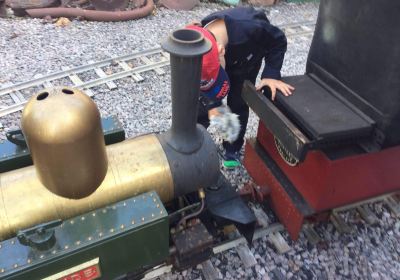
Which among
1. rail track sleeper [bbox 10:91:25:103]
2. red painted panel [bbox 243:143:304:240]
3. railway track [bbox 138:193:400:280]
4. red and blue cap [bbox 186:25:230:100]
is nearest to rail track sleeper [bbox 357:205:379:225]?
railway track [bbox 138:193:400:280]

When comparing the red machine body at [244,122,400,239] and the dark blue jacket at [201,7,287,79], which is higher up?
the dark blue jacket at [201,7,287,79]

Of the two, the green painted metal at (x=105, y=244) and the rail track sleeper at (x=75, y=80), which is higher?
the green painted metal at (x=105, y=244)

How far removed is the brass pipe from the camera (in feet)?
6.23

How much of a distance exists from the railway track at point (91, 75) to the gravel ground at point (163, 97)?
113 mm

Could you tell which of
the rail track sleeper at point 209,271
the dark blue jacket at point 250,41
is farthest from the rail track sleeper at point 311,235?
the dark blue jacket at point 250,41

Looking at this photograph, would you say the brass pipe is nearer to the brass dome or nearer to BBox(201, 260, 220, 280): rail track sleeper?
the brass dome

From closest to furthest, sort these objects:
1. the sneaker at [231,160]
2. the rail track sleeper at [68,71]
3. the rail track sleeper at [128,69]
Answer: the sneaker at [231,160] → the rail track sleeper at [68,71] → the rail track sleeper at [128,69]

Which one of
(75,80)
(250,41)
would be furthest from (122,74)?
(250,41)

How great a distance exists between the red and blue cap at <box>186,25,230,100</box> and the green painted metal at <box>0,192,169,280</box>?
0.85 metres

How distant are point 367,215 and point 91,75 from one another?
12.4 ft

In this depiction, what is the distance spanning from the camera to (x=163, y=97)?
4.82 meters

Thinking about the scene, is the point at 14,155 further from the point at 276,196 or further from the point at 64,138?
the point at 276,196

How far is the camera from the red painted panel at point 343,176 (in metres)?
2.50

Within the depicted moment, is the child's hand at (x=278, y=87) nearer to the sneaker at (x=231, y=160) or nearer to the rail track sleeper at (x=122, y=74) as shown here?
the sneaker at (x=231, y=160)
